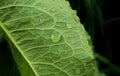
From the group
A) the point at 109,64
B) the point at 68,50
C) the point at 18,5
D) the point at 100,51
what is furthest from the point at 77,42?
the point at 100,51

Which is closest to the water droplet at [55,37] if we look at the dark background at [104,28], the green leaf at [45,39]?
the green leaf at [45,39]

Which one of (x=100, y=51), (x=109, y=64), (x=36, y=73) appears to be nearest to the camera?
(x=36, y=73)

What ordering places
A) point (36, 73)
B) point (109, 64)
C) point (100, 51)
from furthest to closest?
1. point (100, 51)
2. point (109, 64)
3. point (36, 73)

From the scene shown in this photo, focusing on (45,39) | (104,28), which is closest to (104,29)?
(104,28)

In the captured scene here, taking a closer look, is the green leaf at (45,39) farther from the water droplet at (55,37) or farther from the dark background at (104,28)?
the dark background at (104,28)

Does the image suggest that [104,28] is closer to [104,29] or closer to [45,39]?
[104,29]

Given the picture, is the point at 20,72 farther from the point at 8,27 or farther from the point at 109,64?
the point at 109,64

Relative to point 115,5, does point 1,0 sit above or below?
above
